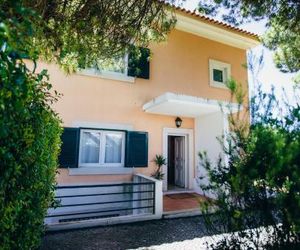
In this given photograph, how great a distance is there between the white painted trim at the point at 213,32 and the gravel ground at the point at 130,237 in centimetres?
902

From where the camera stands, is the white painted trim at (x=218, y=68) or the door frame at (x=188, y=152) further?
the white painted trim at (x=218, y=68)

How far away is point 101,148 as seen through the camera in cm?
970

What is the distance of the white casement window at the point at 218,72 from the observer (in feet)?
41.1

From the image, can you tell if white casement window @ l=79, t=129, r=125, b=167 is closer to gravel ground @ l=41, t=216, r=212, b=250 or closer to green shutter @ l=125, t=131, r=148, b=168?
green shutter @ l=125, t=131, r=148, b=168

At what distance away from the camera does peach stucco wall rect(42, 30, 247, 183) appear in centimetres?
934

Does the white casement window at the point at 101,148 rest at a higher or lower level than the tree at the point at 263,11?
lower

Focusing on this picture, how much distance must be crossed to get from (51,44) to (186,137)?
7.95 metres

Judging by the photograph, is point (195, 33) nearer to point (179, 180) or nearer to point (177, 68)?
point (177, 68)

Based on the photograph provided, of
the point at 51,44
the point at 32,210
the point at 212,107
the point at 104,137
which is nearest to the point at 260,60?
the point at 32,210

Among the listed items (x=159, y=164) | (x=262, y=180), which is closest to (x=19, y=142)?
(x=262, y=180)

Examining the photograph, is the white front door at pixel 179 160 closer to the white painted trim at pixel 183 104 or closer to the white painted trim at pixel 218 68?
the white painted trim at pixel 183 104

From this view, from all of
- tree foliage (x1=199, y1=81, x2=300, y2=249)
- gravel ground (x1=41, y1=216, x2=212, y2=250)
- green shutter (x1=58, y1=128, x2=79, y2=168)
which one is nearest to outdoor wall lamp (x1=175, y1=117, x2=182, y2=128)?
green shutter (x1=58, y1=128, x2=79, y2=168)

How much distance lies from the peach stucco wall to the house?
1.4 inches

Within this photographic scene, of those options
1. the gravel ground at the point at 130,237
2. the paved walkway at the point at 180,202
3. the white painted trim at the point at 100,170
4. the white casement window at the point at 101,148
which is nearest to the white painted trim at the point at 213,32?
the white casement window at the point at 101,148
